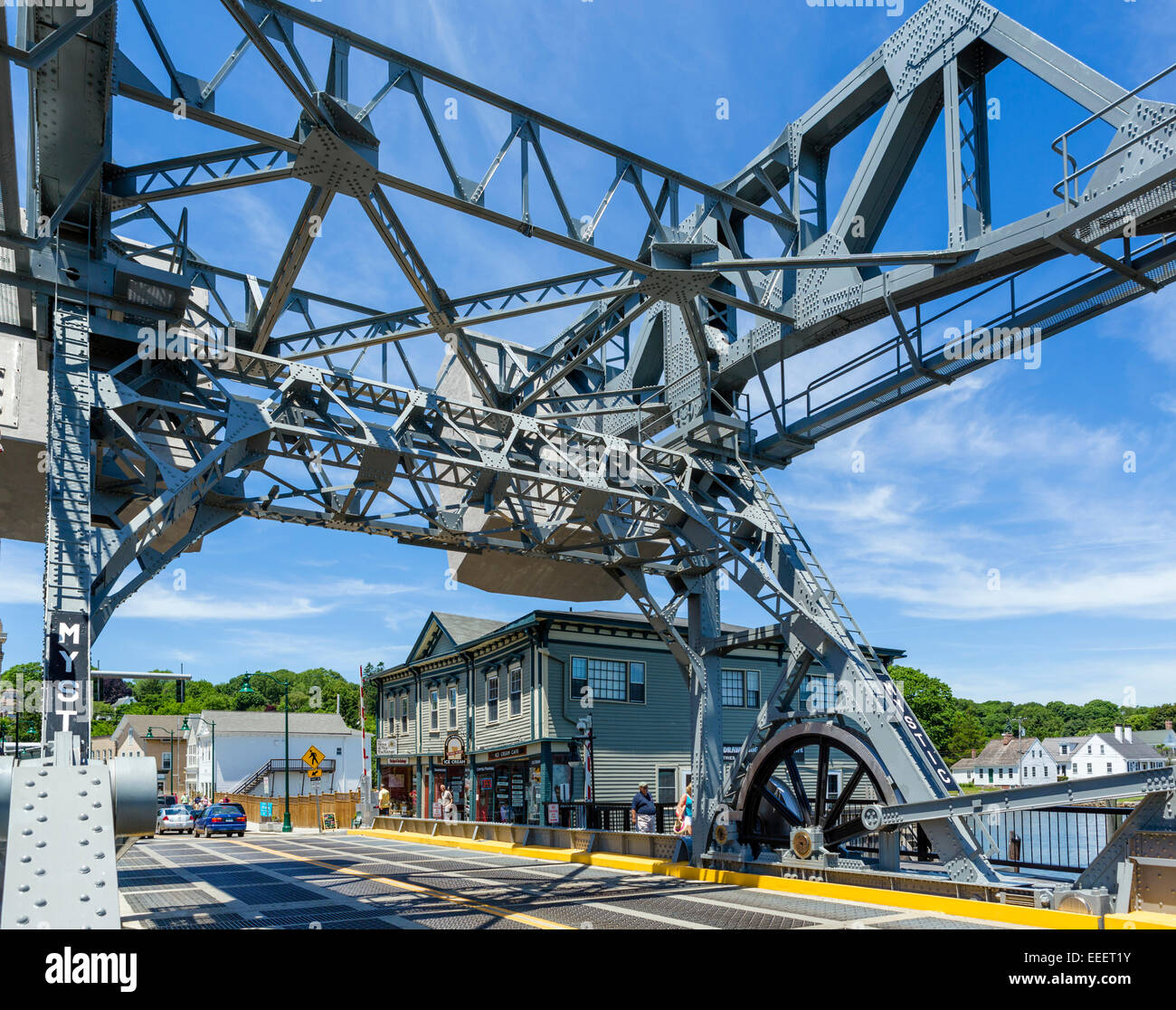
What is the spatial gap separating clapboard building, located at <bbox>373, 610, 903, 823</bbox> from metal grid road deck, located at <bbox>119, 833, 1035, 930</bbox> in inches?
424

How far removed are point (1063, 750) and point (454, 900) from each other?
106 meters

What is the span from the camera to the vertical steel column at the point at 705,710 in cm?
1703

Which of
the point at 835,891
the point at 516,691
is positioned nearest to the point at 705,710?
the point at 835,891

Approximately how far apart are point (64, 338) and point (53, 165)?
1.93 metres

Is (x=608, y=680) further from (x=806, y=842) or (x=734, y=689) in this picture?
(x=806, y=842)

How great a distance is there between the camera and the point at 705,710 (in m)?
17.9

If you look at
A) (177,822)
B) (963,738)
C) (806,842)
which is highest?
(806,842)

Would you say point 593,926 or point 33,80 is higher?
point 33,80

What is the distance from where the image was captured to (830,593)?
15805 mm

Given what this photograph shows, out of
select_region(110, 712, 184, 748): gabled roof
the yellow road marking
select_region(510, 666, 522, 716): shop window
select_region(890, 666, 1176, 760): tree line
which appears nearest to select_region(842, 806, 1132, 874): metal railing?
the yellow road marking
